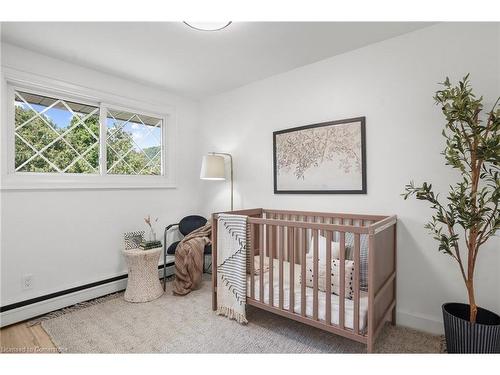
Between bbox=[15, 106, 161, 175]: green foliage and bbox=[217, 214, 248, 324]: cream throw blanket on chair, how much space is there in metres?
1.48

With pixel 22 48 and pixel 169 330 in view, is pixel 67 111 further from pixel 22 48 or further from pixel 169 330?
pixel 169 330

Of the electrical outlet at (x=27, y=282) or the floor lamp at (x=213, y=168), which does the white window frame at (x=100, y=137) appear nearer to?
the floor lamp at (x=213, y=168)

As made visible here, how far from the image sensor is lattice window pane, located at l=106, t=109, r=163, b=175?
2862 millimetres

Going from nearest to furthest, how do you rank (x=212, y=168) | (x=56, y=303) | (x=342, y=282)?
(x=342, y=282), (x=56, y=303), (x=212, y=168)

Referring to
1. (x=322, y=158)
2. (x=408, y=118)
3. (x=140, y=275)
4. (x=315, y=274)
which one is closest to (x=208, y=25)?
(x=322, y=158)

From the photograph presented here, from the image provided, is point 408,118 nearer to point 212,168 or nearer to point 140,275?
point 212,168

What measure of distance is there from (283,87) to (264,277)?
1856 millimetres

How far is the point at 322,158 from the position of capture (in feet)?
7.92

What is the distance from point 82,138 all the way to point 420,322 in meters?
3.37

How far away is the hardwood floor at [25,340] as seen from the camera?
69.2 inches

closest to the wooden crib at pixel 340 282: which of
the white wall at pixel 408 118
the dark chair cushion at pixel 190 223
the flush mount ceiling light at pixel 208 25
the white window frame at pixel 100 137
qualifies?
the white wall at pixel 408 118

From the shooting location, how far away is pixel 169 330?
1.97 meters

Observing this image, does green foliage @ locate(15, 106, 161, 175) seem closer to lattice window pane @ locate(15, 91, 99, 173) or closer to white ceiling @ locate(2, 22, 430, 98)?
lattice window pane @ locate(15, 91, 99, 173)
